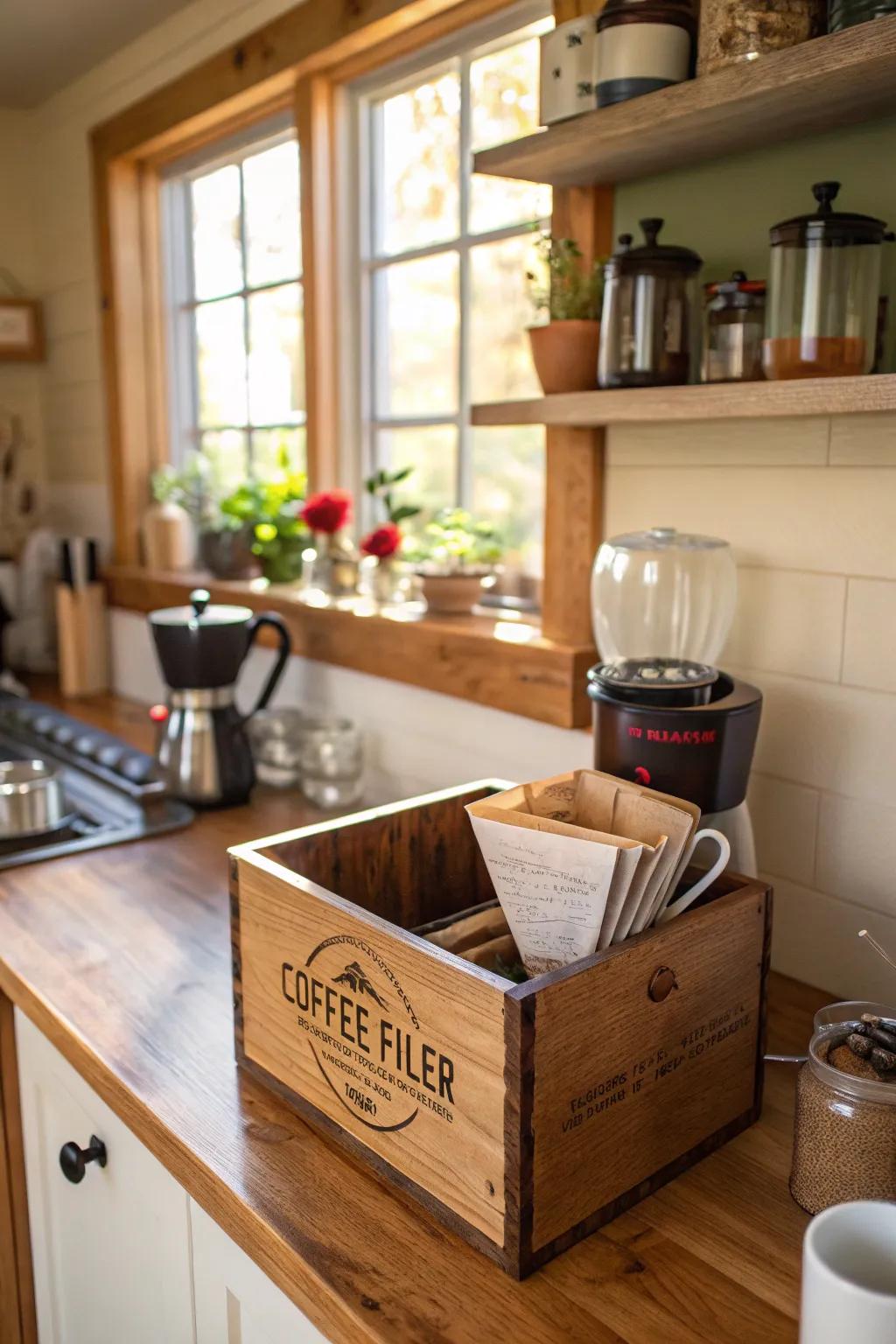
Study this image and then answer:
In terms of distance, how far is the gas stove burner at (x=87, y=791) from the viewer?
1.63 metres

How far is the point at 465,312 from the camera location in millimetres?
1885

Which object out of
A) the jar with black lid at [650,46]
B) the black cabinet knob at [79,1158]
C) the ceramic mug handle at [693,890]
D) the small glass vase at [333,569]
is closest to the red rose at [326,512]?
the small glass vase at [333,569]

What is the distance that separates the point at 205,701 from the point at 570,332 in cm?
83

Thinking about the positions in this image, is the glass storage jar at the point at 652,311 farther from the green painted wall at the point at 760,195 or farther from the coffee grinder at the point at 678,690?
the coffee grinder at the point at 678,690

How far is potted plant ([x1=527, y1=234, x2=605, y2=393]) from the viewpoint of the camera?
1.30 metres

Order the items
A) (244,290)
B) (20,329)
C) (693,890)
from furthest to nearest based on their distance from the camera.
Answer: (20,329) < (244,290) < (693,890)

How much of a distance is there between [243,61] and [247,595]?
0.98 m

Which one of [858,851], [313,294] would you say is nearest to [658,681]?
[858,851]

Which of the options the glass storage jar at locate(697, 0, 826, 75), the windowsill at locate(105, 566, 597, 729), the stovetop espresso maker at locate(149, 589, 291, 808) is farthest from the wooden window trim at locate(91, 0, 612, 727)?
the glass storage jar at locate(697, 0, 826, 75)

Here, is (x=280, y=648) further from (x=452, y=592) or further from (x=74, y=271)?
(x=74, y=271)

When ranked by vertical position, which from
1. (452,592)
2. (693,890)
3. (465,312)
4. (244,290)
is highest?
(244,290)

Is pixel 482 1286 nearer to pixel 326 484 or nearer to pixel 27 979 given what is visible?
pixel 27 979

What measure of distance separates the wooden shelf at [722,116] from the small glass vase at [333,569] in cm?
88

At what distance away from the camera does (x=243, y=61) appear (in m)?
2.03
